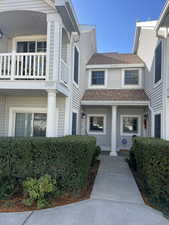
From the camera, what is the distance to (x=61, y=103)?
319 inches

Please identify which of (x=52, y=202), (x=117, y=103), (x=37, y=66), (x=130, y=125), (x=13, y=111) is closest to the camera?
(x=52, y=202)

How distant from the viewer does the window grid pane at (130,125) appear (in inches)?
467

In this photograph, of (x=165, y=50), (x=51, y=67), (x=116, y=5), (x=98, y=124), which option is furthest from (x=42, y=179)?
(x=116, y=5)

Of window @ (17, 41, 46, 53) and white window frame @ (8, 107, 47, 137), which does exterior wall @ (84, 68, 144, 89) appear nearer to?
window @ (17, 41, 46, 53)

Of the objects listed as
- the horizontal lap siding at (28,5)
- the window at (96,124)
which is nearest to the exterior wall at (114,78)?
the window at (96,124)

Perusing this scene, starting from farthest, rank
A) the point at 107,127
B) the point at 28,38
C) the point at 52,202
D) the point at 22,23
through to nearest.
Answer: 1. the point at 107,127
2. the point at 28,38
3. the point at 22,23
4. the point at 52,202

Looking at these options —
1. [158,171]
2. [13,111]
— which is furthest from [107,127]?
[158,171]

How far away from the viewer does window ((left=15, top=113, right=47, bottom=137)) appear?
8.65m

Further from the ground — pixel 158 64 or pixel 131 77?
pixel 131 77

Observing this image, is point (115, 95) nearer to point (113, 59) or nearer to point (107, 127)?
point (107, 127)

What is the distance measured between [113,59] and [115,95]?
3415 mm

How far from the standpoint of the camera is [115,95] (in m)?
11.3

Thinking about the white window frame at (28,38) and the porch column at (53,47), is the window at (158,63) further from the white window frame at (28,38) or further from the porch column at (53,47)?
the white window frame at (28,38)

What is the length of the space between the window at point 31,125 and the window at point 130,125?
576 centimetres
